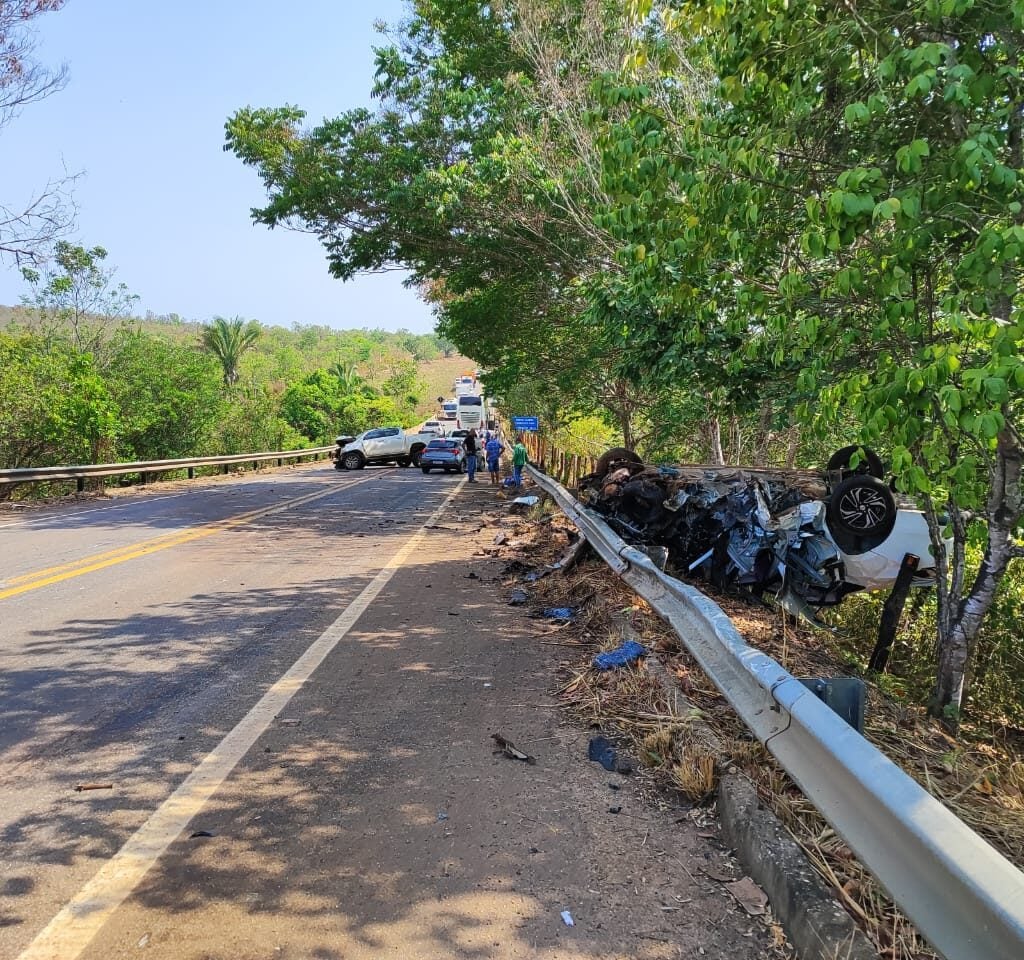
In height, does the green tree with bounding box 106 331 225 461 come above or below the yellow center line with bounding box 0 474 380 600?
above

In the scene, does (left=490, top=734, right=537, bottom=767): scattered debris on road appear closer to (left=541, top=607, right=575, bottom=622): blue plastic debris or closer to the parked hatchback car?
(left=541, top=607, right=575, bottom=622): blue plastic debris

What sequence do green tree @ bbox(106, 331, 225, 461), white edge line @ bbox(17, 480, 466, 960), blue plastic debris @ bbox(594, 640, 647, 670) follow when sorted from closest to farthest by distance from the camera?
white edge line @ bbox(17, 480, 466, 960)
blue plastic debris @ bbox(594, 640, 647, 670)
green tree @ bbox(106, 331, 225, 461)

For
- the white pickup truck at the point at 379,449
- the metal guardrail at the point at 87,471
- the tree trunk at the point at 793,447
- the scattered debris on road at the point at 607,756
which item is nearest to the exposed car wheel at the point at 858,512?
the scattered debris on road at the point at 607,756

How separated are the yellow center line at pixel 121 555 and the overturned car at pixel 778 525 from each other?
605 cm

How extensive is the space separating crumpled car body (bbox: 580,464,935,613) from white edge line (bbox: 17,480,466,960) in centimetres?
400

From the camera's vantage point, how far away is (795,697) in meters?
2.83

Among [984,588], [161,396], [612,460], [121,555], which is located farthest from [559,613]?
Answer: [161,396]

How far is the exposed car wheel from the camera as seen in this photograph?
745 centimetres

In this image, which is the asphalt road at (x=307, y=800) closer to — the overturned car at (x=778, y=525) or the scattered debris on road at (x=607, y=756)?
the scattered debris on road at (x=607, y=756)

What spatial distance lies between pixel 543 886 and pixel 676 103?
9658mm

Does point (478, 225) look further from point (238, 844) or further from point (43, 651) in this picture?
point (238, 844)

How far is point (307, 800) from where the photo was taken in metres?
3.64

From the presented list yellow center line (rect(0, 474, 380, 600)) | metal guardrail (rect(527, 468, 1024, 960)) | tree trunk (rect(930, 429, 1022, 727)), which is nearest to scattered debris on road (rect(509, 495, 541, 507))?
yellow center line (rect(0, 474, 380, 600))

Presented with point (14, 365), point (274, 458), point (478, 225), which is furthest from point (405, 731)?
point (274, 458)
